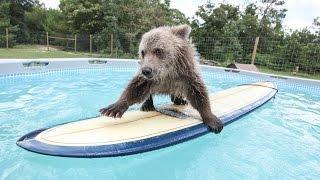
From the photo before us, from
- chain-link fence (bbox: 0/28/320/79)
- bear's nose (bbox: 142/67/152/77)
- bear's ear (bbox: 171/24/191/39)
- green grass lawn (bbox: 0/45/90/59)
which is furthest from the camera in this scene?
chain-link fence (bbox: 0/28/320/79)

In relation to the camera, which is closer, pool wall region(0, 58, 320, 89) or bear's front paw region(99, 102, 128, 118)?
bear's front paw region(99, 102, 128, 118)

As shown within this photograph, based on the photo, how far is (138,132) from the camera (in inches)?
148

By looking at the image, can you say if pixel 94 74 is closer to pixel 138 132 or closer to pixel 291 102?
pixel 291 102

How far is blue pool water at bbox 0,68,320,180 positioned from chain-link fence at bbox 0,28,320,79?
5.73 meters

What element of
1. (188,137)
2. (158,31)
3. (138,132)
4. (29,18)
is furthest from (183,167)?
(29,18)

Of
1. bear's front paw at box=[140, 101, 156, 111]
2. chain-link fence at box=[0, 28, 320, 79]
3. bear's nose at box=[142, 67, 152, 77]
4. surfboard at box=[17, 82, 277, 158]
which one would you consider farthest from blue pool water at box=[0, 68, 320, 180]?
chain-link fence at box=[0, 28, 320, 79]

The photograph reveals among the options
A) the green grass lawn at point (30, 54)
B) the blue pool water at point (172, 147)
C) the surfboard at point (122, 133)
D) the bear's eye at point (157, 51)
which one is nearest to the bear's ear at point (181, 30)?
the bear's eye at point (157, 51)

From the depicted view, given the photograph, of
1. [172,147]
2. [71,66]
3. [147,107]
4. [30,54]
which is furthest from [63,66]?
[172,147]

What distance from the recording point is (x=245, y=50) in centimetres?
1573

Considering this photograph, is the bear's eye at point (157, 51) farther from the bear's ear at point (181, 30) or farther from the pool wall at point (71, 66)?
the pool wall at point (71, 66)

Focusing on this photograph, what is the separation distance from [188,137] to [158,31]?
131 centimetres

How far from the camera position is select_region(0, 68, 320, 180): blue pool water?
3.60 metres

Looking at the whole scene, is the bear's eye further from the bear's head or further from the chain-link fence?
the chain-link fence

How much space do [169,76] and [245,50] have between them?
12354mm
